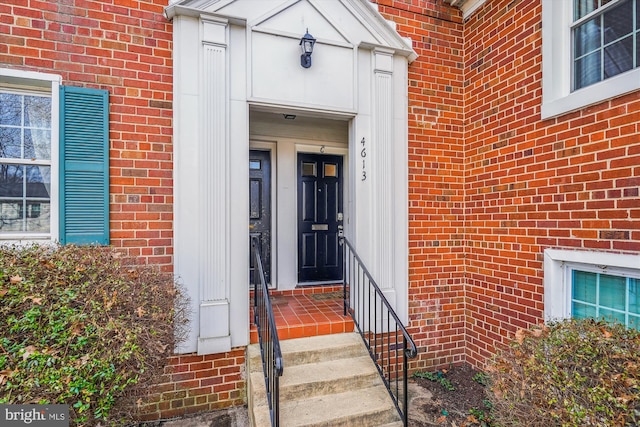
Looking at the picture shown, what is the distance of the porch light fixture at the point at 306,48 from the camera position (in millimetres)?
3113

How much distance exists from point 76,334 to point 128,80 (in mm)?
2245

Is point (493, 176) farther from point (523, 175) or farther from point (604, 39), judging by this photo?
point (604, 39)

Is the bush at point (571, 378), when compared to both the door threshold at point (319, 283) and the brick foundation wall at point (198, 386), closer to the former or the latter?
the brick foundation wall at point (198, 386)

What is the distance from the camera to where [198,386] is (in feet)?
9.70

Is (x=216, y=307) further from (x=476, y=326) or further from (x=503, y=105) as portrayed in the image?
(x=503, y=105)

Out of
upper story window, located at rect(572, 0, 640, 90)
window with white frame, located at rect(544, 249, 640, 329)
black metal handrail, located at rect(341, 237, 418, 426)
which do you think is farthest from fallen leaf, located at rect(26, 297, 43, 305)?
upper story window, located at rect(572, 0, 640, 90)

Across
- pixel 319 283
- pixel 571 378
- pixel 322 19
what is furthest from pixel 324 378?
pixel 322 19

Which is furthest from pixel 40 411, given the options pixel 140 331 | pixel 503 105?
pixel 503 105

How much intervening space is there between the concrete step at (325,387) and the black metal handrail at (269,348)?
13 cm

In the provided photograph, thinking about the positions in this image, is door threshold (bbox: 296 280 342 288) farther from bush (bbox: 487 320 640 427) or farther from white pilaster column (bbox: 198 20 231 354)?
bush (bbox: 487 320 640 427)

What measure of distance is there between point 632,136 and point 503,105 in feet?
4.22

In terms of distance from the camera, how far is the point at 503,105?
11.2 feet

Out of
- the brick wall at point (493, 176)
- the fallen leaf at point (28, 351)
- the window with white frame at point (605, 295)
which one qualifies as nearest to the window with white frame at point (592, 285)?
the window with white frame at point (605, 295)

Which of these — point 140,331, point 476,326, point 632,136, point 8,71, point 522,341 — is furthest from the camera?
point 476,326
